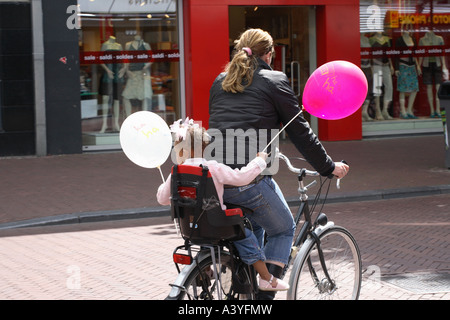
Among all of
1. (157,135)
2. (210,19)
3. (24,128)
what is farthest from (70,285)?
(210,19)

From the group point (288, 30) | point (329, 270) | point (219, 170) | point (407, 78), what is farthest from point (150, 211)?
point (407, 78)

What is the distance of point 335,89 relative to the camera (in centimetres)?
416

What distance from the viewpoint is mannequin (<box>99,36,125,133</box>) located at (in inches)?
598

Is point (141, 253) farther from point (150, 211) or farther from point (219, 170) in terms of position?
point (219, 170)

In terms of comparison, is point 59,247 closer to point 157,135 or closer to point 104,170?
point 157,135

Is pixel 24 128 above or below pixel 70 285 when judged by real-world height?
above

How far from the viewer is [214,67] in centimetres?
1523

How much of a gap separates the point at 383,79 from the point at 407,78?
632mm

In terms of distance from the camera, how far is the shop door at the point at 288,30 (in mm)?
16391

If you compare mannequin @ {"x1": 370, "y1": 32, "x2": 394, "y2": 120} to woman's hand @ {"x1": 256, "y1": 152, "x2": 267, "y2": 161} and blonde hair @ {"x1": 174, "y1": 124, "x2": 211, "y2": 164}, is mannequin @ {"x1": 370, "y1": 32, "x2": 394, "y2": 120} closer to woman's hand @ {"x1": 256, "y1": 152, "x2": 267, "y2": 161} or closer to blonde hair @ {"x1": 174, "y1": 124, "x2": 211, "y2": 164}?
woman's hand @ {"x1": 256, "y1": 152, "x2": 267, "y2": 161}

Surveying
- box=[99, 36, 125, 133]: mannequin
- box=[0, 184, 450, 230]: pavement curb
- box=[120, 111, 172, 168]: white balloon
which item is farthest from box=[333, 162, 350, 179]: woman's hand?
box=[99, 36, 125, 133]: mannequin

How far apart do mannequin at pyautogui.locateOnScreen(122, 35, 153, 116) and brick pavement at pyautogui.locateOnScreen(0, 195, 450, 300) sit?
691cm

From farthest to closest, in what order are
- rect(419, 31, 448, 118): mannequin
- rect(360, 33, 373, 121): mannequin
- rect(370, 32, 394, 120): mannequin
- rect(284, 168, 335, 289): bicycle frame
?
rect(419, 31, 448, 118): mannequin
rect(370, 32, 394, 120): mannequin
rect(360, 33, 373, 121): mannequin
rect(284, 168, 335, 289): bicycle frame
